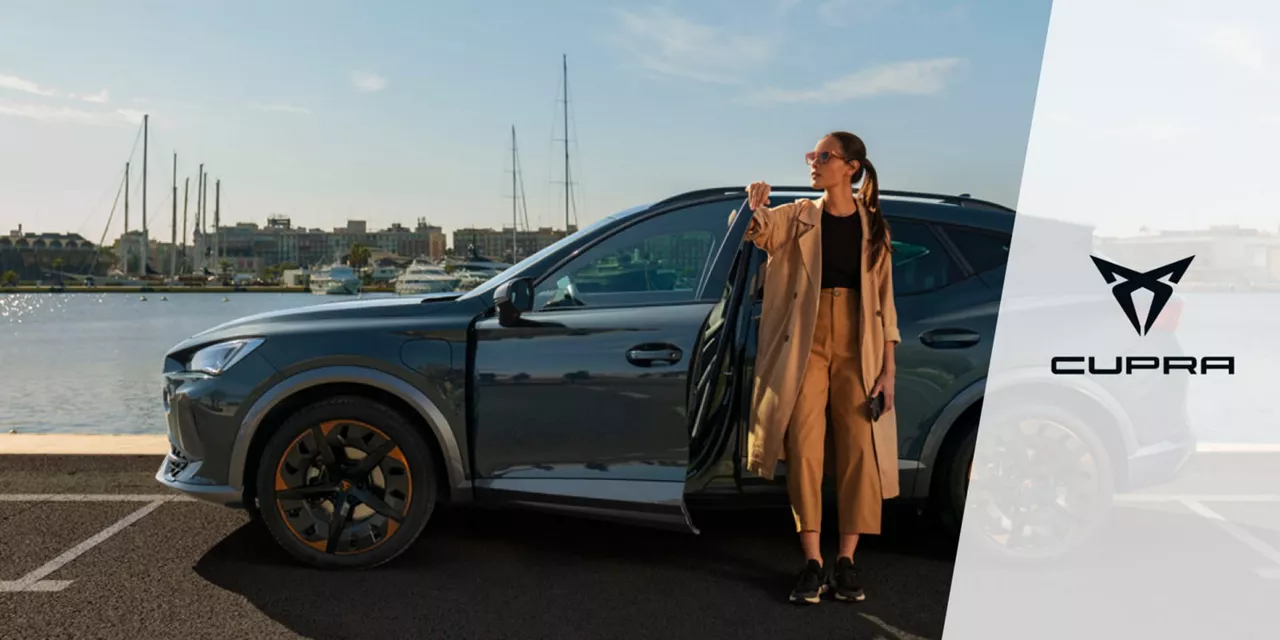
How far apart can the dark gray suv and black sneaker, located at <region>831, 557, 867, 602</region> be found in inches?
15.4

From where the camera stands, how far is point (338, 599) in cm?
405

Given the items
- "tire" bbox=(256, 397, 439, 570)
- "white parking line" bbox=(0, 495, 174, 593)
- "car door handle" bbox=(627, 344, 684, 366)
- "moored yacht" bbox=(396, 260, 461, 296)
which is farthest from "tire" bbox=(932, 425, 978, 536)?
"moored yacht" bbox=(396, 260, 461, 296)

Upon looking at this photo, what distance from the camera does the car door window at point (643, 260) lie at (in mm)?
4500

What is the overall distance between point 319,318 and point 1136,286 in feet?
11.7

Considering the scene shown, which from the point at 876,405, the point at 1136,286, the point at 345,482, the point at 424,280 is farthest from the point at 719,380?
the point at 424,280

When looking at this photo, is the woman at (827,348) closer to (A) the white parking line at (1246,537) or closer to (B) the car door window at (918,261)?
(B) the car door window at (918,261)

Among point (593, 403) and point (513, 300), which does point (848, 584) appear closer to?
point (593, 403)

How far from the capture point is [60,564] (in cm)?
452

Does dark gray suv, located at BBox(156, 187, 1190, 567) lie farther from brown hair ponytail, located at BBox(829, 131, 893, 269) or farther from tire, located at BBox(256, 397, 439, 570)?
brown hair ponytail, located at BBox(829, 131, 893, 269)

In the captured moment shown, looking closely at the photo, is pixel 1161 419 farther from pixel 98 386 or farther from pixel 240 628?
pixel 98 386

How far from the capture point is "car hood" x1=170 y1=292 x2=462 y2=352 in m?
4.42

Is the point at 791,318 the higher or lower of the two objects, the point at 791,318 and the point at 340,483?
the higher

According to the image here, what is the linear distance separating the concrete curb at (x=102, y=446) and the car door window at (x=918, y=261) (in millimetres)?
2765

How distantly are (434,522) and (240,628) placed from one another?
1.59 meters
